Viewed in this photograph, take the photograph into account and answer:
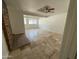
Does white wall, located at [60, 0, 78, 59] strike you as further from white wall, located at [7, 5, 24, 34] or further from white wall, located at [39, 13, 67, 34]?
white wall, located at [39, 13, 67, 34]

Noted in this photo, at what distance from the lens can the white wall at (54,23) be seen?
7420mm

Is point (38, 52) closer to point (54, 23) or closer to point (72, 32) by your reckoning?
point (72, 32)

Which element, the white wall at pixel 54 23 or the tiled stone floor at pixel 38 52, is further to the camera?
the white wall at pixel 54 23

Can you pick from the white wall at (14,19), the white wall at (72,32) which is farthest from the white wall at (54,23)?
the white wall at (72,32)

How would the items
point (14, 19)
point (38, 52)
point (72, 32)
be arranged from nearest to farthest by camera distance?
1. point (72, 32)
2. point (38, 52)
3. point (14, 19)

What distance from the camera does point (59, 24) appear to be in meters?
7.75

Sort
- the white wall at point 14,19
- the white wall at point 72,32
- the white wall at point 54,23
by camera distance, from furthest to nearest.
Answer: the white wall at point 54,23 < the white wall at point 14,19 < the white wall at point 72,32

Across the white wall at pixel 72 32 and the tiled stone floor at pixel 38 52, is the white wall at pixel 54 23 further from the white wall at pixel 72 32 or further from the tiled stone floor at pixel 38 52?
the white wall at pixel 72 32

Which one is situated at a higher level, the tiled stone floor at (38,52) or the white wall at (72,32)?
the white wall at (72,32)

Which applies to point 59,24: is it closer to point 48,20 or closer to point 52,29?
point 52,29

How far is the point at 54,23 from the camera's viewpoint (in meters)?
8.44

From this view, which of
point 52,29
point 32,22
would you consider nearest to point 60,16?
point 52,29

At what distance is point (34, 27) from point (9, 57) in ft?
20.3

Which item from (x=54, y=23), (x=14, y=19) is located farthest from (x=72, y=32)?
(x=54, y=23)
